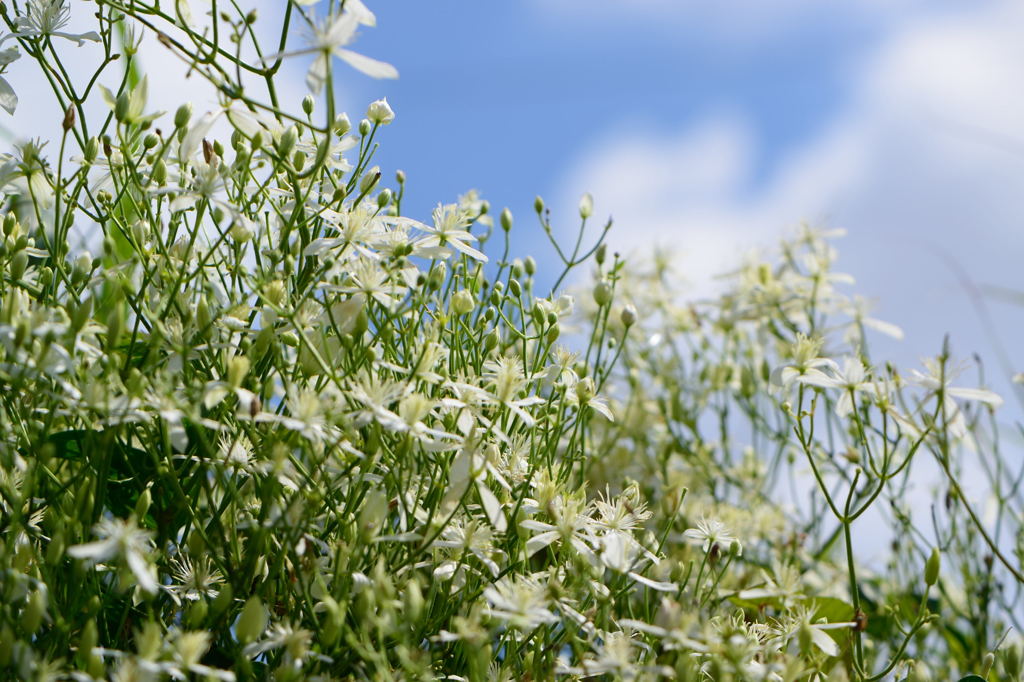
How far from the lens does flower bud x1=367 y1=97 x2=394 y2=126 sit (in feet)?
3.29

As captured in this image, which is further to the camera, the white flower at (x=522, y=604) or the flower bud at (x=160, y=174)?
the flower bud at (x=160, y=174)

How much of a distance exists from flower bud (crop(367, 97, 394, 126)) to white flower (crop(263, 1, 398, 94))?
238mm

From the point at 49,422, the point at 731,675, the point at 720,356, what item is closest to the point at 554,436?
the point at 731,675

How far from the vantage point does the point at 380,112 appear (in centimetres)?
101

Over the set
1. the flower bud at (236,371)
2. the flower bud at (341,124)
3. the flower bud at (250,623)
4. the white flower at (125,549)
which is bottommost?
the flower bud at (250,623)

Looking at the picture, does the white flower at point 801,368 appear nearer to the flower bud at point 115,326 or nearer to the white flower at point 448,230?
the white flower at point 448,230

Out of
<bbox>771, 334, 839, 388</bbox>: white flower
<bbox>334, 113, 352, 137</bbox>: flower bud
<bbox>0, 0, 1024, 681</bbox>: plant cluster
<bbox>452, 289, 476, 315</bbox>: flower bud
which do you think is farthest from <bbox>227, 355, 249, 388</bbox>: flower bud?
<bbox>771, 334, 839, 388</bbox>: white flower

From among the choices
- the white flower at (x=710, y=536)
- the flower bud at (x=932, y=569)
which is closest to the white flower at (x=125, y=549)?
the white flower at (x=710, y=536)

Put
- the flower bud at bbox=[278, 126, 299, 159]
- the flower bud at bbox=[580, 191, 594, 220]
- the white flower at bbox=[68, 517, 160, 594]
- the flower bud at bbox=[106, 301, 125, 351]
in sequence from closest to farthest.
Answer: the white flower at bbox=[68, 517, 160, 594] → the flower bud at bbox=[106, 301, 125, 351] → the flower bud at bbox=[278, 126, 299, 159] → the flower bud at bbox=[580, 191, 594, 220]

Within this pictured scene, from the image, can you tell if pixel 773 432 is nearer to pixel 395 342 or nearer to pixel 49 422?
pixel 395 342

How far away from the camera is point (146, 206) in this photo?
35.7 inches

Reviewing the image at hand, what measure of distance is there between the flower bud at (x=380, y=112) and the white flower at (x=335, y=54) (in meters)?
0.24

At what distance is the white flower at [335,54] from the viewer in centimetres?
74

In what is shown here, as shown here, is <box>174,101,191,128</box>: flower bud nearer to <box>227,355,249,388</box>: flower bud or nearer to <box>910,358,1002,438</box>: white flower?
<box>227,355,249,388</box>: flower bud
